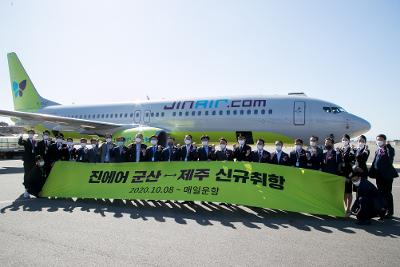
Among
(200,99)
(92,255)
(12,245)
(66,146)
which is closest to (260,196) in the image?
(92,255)

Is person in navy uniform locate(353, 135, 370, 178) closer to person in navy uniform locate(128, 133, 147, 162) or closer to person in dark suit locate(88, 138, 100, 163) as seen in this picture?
person in navy uniform locate(128, 133, 147, 162)

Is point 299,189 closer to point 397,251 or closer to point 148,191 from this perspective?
point 397,251

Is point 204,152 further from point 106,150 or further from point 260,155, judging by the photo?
point 106,150

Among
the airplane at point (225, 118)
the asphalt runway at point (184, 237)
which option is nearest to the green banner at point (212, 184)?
the asphalt runway at point (184, 237)

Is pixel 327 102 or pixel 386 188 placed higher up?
pixel 327 102

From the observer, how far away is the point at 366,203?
680 cm

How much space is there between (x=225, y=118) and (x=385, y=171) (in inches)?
476

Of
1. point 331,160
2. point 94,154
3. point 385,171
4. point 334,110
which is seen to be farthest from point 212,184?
point 334,110

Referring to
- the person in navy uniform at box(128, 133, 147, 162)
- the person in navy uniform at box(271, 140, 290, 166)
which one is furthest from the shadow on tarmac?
the person in navy uniform at box(128, 133, 147, 162)

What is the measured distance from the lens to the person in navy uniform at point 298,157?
28.2 feet

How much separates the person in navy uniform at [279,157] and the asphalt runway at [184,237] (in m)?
1.47

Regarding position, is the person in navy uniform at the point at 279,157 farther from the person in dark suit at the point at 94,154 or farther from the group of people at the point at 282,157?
the person in dark suit at the point at 94,154

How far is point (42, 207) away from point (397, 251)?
742 centimetres

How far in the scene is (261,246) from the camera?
529 cm
